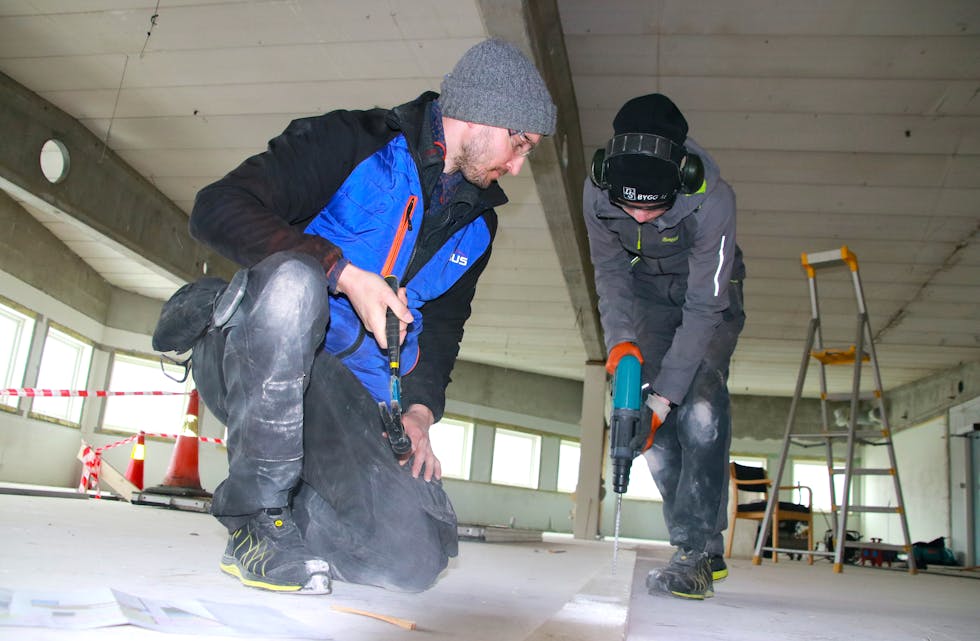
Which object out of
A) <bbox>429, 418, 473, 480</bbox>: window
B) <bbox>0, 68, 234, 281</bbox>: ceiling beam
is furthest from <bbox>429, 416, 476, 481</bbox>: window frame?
<bbox>0, 68, 234, 281</bbox>: ceiling beam

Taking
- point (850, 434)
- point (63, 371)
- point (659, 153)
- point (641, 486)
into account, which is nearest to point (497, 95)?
point (659, 153)

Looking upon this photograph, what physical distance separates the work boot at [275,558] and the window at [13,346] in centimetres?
783

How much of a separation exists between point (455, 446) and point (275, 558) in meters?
11.8

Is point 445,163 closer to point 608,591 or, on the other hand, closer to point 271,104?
point 608,591

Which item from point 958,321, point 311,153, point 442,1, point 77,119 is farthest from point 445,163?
point 958,321

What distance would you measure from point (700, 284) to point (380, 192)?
97cm

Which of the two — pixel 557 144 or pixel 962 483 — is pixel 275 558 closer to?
pixel 557 144

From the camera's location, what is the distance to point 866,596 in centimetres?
264

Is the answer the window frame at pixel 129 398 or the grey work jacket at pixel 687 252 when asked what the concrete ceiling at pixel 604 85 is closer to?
the grey work jacket at pixel 687 252

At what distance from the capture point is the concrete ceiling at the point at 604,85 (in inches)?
157

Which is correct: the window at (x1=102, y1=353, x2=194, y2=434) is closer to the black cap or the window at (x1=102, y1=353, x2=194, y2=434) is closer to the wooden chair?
the wooden chair

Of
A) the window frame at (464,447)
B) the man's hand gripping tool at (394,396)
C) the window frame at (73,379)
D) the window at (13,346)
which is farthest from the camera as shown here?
the window frame at (464,447)

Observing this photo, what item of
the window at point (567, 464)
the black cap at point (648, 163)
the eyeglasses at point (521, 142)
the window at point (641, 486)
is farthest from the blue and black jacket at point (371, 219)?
the window at point (641, 486)

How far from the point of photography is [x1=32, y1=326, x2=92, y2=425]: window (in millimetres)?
8812
